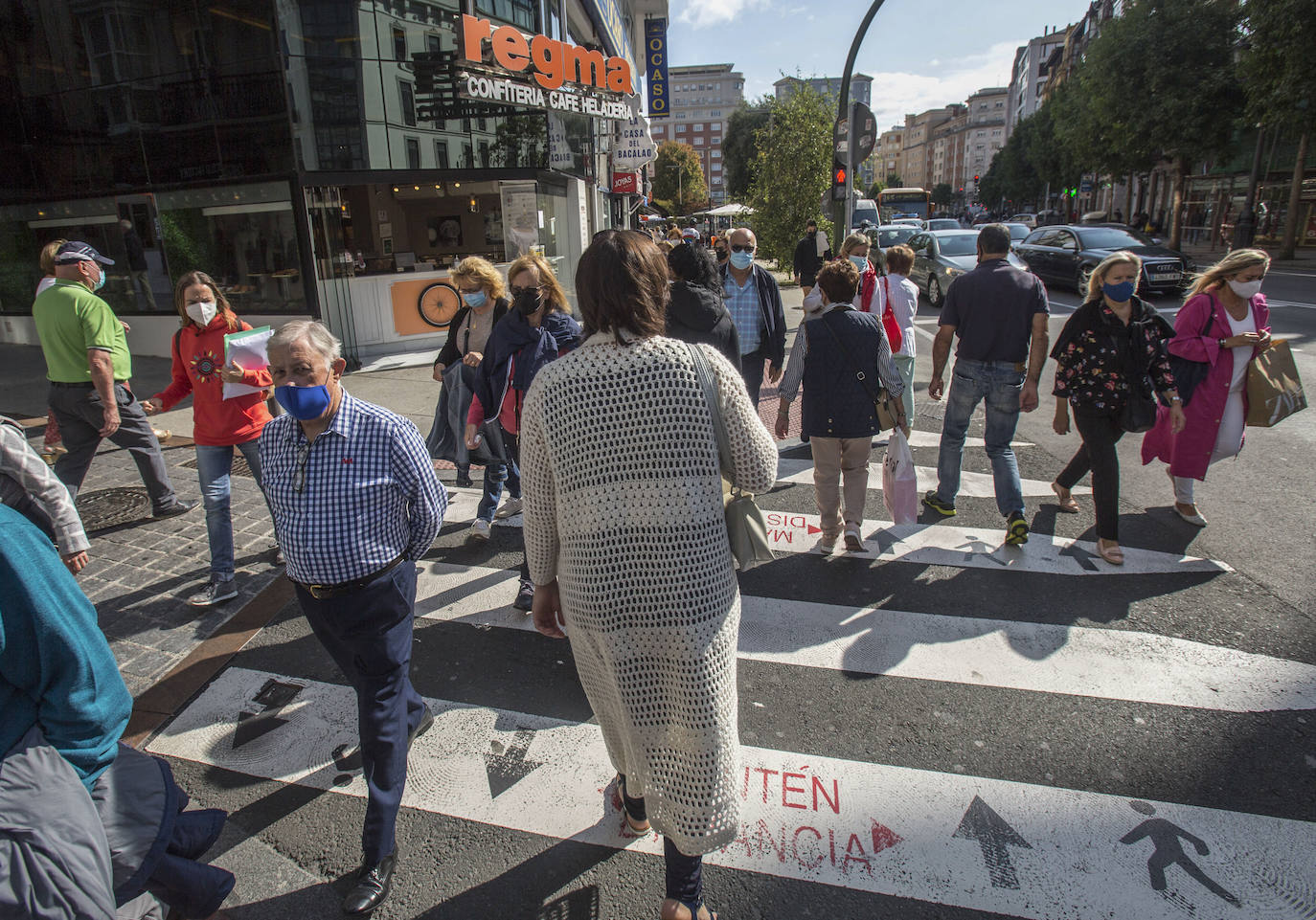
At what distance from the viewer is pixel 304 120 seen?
10.7m

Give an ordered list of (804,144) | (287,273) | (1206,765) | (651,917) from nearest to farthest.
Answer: (651,917) → (1206,765) → (287,273) → (804,144)

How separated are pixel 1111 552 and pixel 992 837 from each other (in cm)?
262

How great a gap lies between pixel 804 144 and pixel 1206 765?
1829 cm

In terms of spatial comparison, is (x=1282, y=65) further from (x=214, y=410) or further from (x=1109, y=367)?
(x=214, y=410)

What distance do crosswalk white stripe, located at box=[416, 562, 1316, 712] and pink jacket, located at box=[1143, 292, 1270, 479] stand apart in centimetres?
187

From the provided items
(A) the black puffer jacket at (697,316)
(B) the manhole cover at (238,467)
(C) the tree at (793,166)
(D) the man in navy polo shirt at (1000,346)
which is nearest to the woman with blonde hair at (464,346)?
(A) the black puffer jacket at (697,316)

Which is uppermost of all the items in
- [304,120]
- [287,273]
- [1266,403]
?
[304,120]

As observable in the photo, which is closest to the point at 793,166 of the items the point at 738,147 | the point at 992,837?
the point at 992,837

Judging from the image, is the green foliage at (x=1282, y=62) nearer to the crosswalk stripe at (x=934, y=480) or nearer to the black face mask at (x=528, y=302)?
the crosswalk stripe at (x=934, y=480)

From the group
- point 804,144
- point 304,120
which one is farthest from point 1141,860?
point 804,144

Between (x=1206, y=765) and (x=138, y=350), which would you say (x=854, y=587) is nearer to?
(x=1206, y=765)

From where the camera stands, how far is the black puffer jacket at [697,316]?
183 inches

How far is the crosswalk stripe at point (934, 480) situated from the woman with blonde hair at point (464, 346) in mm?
2275

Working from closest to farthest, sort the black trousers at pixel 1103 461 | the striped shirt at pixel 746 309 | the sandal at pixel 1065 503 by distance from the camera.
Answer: the black trousers at pixel 1103 461 < the sandal at pixel 1065 503 < the striped shirt at pixel 746 309
